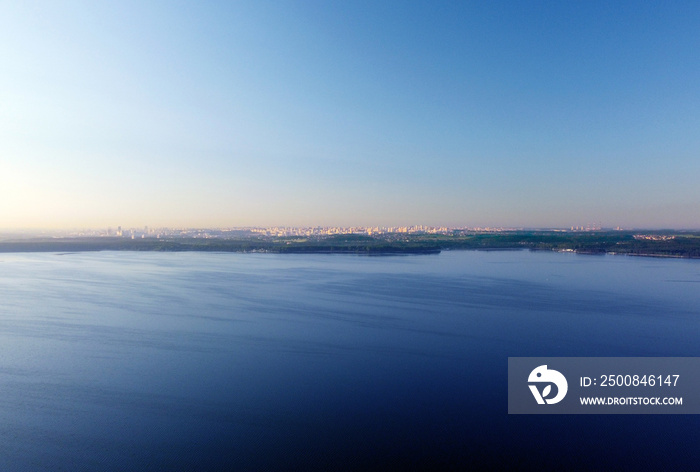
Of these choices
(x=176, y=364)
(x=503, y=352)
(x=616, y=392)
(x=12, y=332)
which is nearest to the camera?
(x=616, y=392)

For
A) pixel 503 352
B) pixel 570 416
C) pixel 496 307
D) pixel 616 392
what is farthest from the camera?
pixel 496 307

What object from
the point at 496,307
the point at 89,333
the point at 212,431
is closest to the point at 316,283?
the point at 496,307

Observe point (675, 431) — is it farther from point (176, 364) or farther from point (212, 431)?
point (176, 364)

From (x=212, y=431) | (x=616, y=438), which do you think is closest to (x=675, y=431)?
(x=616, y=438)

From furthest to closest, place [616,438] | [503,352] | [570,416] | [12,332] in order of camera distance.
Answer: [12,332], [503,352], [570,416], [616,438]

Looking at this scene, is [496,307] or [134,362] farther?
[496,307]

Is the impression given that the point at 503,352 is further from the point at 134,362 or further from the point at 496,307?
the point at 134,362
